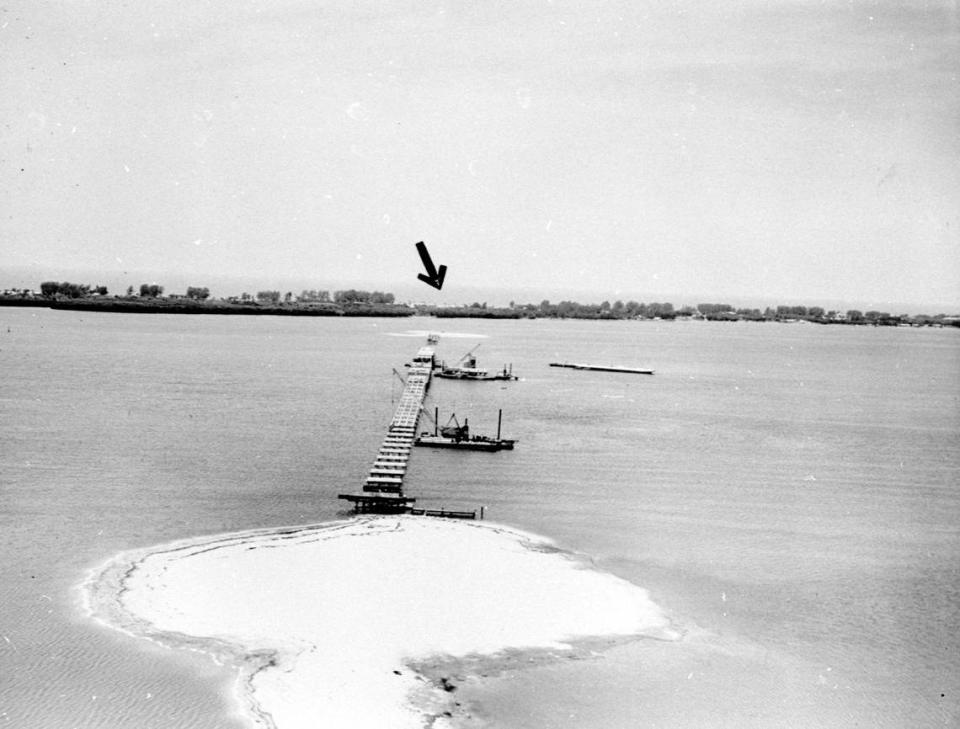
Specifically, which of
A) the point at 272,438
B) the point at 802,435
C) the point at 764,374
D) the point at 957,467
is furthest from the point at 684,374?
the point at 272,438

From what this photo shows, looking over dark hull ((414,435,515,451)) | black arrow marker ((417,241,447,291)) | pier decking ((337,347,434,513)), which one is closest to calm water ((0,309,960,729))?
pier decking ((337,347,434,513))

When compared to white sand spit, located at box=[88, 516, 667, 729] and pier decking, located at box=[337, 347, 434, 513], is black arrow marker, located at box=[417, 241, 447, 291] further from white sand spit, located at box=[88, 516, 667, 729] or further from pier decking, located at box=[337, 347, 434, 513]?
pier decking, located at box=[337, 347, 434, 513]

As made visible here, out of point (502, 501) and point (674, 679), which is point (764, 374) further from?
point (674, 679)

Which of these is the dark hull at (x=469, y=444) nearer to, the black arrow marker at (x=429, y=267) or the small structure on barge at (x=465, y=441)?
the small structure on barge at (x=465, y=441)

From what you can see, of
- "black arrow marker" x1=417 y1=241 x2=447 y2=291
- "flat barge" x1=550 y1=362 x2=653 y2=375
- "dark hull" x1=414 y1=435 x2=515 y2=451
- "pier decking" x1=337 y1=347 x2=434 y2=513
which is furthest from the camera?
"flat barge" x1=550 y1=362 x2=653 y2=375

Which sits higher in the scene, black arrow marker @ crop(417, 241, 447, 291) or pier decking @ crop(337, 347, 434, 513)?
black arrow marker @ crop(417, 241, 447, 291)
